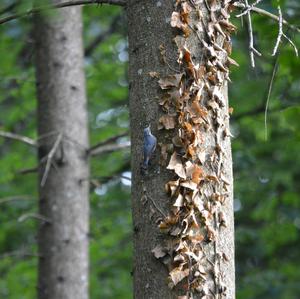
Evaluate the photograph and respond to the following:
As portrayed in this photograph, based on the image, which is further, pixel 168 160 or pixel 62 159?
pixel 62 159

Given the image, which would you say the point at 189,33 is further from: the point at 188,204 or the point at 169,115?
the point at 188,204

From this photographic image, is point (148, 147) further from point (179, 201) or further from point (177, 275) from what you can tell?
point (177, 275)

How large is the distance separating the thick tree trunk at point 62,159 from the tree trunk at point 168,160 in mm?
3147

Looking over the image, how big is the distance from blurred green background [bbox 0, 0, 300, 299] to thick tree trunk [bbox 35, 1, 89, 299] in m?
2.10

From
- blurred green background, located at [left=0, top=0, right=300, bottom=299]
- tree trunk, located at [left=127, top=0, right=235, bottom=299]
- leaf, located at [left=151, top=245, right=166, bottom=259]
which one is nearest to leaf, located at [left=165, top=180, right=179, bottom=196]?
tree trunk, located at [left=127, top=0, right=235, bottom=299]

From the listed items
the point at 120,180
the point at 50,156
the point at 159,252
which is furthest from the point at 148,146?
the point at 120,180

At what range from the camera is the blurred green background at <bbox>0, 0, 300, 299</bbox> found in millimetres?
9156

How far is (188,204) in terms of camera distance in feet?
9.28

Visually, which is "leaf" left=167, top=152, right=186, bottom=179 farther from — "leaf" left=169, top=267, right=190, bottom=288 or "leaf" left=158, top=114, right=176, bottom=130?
"leaf" left=169, top=267, right=190, bottom=288

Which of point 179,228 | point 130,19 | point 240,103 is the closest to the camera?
point 179,228

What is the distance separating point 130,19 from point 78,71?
11.2 feet

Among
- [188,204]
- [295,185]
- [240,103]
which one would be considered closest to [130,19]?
[188,204]

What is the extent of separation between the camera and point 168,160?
9.39ft

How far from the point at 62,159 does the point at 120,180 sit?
2863 millimetres
